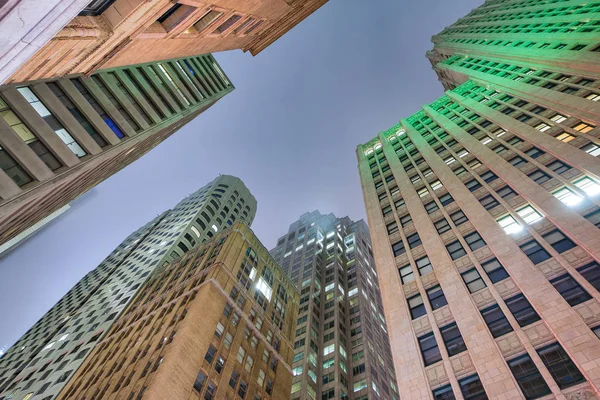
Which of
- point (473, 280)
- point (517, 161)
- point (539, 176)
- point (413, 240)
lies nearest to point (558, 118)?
point (517, 161)

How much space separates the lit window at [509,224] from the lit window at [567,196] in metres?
3.52

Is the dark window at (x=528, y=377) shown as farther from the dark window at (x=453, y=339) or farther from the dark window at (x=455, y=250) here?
the dark window at (x=455, y=250)

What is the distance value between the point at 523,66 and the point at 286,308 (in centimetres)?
5562

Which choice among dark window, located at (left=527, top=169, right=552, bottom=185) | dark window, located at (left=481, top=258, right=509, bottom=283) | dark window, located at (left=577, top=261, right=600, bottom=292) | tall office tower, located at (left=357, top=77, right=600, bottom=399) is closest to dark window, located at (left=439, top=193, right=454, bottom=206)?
tall office tower, located at (left=357, top=77, right=600, bottom=399)

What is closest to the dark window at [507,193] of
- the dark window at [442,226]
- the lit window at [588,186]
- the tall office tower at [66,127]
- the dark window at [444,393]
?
the lit window at [588,186]

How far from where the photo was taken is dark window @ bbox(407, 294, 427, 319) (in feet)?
85.2

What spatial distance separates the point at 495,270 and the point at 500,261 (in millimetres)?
A: 714

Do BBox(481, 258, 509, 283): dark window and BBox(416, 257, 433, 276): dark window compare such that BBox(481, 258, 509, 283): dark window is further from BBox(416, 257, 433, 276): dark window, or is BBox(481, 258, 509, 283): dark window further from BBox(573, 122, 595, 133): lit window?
BBox(573, 122, 595, 133): lit window

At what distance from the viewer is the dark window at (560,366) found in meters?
16.7

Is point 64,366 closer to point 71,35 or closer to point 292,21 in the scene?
point 71,35

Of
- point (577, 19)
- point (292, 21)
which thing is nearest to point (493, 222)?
point (292, 21)

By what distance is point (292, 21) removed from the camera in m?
44.4

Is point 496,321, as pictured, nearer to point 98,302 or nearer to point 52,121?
point 52,121

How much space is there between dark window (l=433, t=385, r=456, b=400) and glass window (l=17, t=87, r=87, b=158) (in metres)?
30.0
